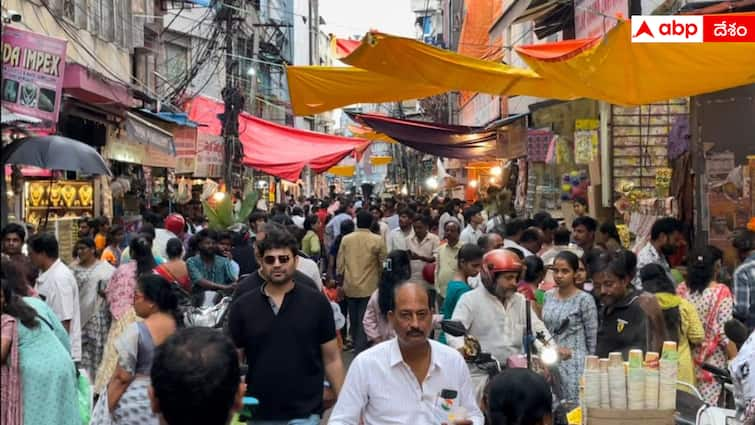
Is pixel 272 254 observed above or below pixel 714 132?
below

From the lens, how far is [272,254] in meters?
6.02

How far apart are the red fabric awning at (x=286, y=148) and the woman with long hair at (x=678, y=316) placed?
15215mm

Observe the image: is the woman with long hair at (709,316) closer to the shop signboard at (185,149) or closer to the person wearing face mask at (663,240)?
the person wearing face mask at (663,240)

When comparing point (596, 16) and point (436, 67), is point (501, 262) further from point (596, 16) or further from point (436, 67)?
point (596, 16)

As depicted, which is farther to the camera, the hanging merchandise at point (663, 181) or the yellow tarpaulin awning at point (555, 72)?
the hanging merchandise at point (663, 181)

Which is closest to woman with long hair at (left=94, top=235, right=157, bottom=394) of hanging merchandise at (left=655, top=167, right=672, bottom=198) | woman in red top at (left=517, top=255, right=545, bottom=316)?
woman in red top at (left=517, top=255, right=545, bottom=316)

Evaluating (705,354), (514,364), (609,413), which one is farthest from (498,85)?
(609,413)

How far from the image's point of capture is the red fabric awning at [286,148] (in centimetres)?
2238

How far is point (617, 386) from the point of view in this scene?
510 cm

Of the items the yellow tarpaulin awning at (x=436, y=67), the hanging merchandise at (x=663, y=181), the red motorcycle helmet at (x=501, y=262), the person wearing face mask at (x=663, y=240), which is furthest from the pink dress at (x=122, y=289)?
the hanging merchandise at (x=663, y=181)

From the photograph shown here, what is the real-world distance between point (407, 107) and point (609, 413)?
8559 cm

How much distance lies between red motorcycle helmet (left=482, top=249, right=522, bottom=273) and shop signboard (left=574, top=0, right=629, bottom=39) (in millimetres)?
7259

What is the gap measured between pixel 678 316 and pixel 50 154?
735 centimetres

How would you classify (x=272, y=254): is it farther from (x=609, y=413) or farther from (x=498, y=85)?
(x=498, y=85)
